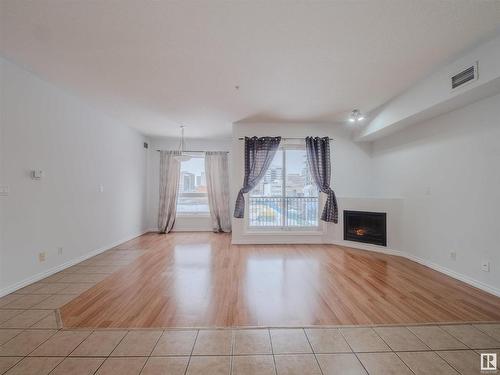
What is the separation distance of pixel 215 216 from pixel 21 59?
186 inches

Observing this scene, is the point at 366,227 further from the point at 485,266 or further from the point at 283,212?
the point at 485,266

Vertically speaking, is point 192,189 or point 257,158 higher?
point 257,158

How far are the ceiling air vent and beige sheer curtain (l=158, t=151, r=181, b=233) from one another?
5.79 meters

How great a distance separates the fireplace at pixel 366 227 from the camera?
14.3ft

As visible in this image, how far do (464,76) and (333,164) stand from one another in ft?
8.94

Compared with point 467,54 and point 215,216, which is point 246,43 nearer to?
point 467,54

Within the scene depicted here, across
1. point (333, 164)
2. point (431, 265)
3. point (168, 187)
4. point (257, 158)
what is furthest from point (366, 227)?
point (168, 187)

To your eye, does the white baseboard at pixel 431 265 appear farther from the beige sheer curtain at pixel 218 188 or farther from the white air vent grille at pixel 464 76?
the beige sheer curtain at pixel 218 188

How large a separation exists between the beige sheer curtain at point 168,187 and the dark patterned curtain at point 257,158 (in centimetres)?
244

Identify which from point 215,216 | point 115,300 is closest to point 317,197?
point 215,216

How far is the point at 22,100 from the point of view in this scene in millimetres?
2779

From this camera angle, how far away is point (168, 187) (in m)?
6.36

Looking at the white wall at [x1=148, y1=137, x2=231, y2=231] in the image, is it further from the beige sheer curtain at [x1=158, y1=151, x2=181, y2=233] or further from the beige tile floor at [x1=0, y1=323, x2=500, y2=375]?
the beige tile floor at [x1=0, y1=323, x2=500, y2=375]

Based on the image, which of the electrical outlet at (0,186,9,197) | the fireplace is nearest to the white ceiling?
the electrical outlet at (0,186,9,197)
